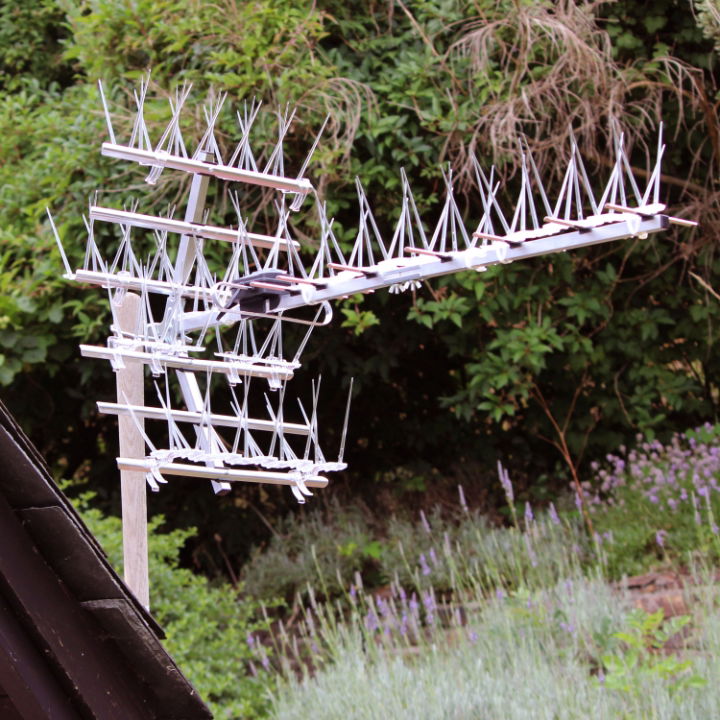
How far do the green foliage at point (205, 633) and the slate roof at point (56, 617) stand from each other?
325cm

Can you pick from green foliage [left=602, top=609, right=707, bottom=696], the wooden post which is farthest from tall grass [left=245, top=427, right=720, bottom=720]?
the wooden post

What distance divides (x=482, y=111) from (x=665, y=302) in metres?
1.71

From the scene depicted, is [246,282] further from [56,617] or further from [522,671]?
[522,671]

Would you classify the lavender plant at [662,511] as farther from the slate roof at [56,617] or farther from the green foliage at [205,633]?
the slate roof at [56,617]

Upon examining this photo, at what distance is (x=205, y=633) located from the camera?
5293mm

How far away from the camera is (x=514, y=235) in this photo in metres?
1.99

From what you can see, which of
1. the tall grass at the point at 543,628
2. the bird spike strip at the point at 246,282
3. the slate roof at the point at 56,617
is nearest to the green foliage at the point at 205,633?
the tall grass at the point at 543,628

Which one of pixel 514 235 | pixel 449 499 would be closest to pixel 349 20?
pixel 449 499

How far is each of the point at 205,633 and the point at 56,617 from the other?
12.5ft

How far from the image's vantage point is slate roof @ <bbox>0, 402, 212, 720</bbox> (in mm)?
1578

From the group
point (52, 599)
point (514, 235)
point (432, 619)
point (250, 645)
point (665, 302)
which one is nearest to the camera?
point (52, 599)

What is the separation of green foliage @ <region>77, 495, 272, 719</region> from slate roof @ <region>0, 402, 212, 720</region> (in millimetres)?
3247

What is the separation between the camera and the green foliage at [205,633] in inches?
196

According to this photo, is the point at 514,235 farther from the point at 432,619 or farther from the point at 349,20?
the point at 349,20
